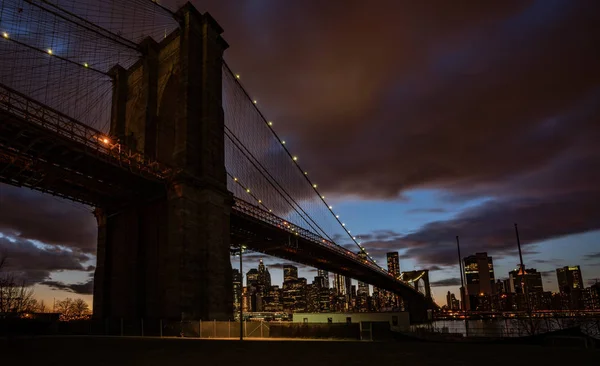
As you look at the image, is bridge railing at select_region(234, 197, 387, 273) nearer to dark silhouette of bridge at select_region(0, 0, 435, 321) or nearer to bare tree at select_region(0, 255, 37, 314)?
dark silhouette of bridge at select_region(0, 0, 435, 321)

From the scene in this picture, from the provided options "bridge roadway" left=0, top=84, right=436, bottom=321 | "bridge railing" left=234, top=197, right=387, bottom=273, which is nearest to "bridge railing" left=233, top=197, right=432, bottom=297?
"bridge railing" left=234, top=197, right=387, bottom=273

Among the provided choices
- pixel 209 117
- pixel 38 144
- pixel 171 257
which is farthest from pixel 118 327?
pixel 209 117

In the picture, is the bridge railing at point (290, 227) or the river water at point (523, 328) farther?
the bridge railing at point (290, 227)

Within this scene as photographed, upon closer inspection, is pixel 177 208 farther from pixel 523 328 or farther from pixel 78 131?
pixel 523 328

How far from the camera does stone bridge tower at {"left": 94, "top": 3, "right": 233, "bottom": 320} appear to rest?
35.6 m

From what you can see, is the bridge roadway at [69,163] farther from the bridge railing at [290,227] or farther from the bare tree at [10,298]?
the bare tree at [10,298]

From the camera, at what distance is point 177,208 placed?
36.1m

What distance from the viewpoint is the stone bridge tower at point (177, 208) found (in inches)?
1403

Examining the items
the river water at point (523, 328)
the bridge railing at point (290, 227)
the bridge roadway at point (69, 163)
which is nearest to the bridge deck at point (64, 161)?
the bridge roadway at point (69, 163)

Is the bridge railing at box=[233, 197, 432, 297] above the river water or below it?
above

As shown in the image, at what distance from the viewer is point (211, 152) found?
40.6 m

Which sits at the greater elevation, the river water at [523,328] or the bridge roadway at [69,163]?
the bridge roadway at [69,163]

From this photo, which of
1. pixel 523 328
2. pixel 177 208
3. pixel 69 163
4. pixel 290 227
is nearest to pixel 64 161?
pixel 69 163

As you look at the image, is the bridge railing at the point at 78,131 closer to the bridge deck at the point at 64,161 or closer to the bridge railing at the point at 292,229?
the bridge deck at the point at 64,161
